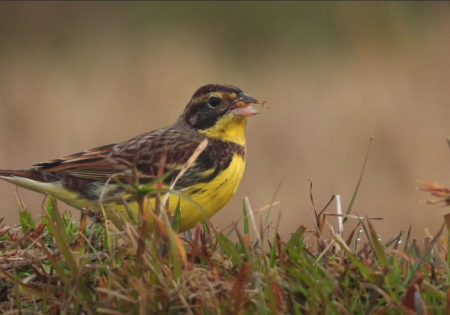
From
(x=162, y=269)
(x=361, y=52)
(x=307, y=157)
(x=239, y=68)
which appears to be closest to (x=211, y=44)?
(x=239, y=68)

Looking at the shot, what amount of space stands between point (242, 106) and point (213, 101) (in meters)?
0.26

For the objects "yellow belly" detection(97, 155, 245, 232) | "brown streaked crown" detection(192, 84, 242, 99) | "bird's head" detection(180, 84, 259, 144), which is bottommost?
"yellow belly" detection(97, 155, 245, 232)

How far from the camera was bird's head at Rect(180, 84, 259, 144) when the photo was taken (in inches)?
214

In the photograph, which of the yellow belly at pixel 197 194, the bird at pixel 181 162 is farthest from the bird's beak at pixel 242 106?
the yellow belly at pixel 197 194

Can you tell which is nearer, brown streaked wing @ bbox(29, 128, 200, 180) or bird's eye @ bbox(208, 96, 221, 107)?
brown streaked wing @ bbox(29, 128, 200, 180)

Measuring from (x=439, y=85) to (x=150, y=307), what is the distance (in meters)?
7.48

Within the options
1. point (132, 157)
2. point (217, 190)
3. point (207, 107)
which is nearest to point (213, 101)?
point (207, 107)

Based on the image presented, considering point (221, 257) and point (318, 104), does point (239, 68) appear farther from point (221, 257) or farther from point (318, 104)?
point (221, 257)

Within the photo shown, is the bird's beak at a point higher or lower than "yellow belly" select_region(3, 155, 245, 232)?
higher

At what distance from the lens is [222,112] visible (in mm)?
5520

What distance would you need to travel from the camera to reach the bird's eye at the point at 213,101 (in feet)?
18.2

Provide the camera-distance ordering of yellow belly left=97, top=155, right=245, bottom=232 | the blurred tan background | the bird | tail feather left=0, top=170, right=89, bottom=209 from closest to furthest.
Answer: yellow belly left=97, top=155, right=245, bottom=232, the bird, tail feather left=0, top=170, right=89, bottom=209, the blurred tan background

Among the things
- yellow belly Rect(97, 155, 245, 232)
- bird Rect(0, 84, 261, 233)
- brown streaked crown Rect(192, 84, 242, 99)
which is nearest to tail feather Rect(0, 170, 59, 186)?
bird Rect(0, 84, 261, 233)

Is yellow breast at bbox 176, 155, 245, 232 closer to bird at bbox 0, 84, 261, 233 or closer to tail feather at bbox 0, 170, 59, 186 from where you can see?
bird at bbox 0, 84, 261, 233
